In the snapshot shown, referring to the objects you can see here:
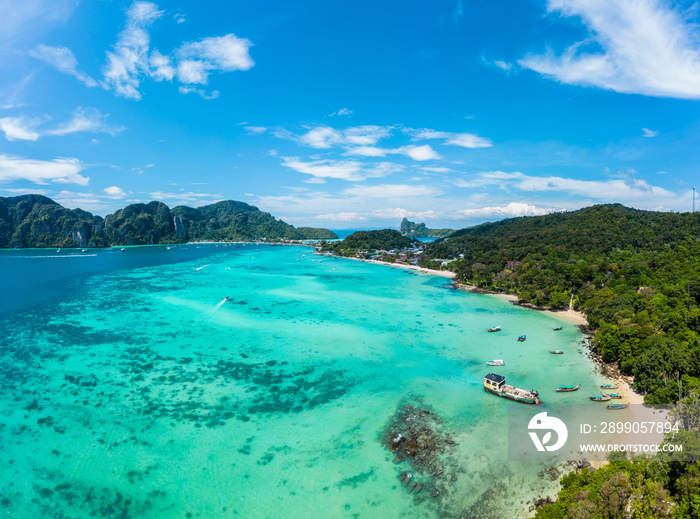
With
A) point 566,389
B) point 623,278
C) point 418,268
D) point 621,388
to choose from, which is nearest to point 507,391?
point 566,389

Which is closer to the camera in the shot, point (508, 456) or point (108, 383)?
point (508, 456)

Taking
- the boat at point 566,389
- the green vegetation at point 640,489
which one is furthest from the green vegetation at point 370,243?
the green vegetation at point 640,489

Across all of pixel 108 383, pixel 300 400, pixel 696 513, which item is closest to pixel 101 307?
pixel 108 383

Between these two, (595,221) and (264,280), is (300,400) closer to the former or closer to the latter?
(264,280)

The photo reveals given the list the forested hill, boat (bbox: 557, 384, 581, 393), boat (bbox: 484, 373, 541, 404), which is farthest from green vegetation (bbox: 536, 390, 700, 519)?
the forested hill

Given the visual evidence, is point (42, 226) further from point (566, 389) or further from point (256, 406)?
point (566, 389)

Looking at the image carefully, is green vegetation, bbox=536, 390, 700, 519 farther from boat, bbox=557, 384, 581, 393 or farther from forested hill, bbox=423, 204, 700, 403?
forested hill, bbox=423, 204, 700, 403

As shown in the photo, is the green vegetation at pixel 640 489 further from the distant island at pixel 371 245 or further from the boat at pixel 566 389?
the distant island at pixel 371 245
